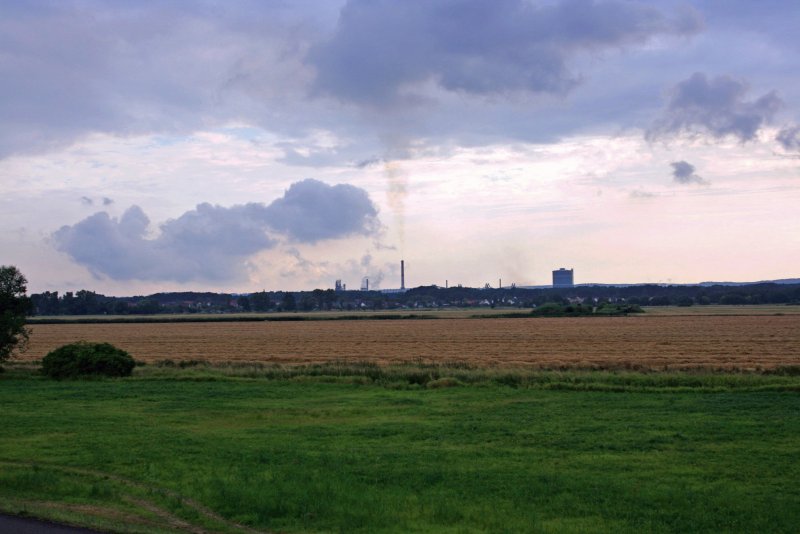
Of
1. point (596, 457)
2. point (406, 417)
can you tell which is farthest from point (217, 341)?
point (596, 457)

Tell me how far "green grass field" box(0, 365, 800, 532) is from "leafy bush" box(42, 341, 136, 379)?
298 inches

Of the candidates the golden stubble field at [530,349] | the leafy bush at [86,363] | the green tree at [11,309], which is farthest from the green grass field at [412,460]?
the golden stubble field at [530,349]

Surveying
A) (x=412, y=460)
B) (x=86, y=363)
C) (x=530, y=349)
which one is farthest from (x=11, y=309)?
(x=530, y=349)

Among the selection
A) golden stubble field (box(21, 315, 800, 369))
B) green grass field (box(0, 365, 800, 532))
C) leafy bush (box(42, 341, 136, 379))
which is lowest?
golden stubble field (box(21, 315, 800, 369))

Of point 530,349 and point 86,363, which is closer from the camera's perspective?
point 86,363

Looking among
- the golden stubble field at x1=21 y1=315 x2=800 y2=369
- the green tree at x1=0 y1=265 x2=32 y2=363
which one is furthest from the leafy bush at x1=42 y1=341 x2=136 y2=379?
the golden stubble field at x1=21 y1=315 x2=800 y2=369

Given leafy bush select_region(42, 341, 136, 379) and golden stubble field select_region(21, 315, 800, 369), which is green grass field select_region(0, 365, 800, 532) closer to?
leafy bush select_region(42, 341, 136, 379)

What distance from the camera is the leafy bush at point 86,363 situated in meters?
35.4

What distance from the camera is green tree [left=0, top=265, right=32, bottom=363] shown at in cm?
3784

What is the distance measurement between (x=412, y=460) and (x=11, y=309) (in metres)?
30.5

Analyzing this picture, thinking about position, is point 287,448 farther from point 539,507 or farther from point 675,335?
point 675,335

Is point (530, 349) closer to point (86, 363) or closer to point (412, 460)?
point (86, 363)

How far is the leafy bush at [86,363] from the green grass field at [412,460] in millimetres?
7570

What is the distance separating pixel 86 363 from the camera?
1400 inches
